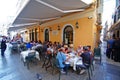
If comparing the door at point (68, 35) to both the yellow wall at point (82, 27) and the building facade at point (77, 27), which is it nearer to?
the building facade at point (77, 27)

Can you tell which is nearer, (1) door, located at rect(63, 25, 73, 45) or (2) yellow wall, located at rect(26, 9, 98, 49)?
(2) yellow wall, located at rect(26, 9, 98, 49)

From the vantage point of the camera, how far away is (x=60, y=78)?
6.61 meters

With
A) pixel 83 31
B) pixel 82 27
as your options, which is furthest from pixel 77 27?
pixel 83 31

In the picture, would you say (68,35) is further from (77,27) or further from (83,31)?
(83,31)

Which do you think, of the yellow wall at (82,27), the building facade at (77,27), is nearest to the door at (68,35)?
the building facade at (77,27)

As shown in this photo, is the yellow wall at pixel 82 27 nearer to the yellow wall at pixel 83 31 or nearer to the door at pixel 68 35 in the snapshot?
the yellow wall at pixel 83 31

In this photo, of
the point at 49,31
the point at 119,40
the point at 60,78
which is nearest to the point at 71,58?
Answer: the point at 60,78

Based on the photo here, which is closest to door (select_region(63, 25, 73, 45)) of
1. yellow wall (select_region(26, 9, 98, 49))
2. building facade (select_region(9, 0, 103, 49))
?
building facade (select_region(9, 0, 103, 49))

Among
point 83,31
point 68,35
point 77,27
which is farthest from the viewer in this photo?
point 68,35

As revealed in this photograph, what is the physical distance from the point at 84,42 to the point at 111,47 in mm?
2678

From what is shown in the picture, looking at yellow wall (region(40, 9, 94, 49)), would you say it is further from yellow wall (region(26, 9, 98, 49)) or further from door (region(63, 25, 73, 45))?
door (region(63, 25, 73, 45))

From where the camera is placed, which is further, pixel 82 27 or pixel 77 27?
pixel 77 27

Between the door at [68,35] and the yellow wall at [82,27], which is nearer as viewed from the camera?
the yellow wall at [82,27]

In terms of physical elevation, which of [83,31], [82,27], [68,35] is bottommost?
[68,35]
